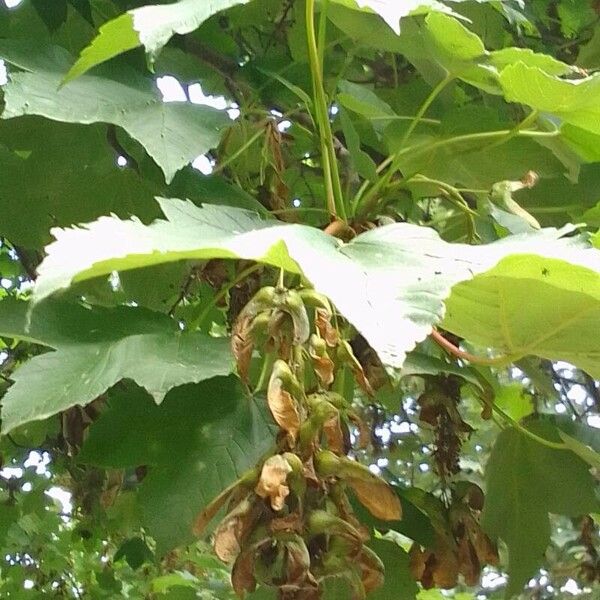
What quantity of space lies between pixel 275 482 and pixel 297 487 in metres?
0.02

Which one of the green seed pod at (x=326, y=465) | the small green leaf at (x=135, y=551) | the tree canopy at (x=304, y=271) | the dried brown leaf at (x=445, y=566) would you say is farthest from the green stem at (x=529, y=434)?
the small green leaf at (x=135, y=551)

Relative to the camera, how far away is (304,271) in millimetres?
389

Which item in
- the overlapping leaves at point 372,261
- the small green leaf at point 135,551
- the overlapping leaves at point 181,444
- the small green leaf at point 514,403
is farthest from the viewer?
the small green leaf at point 135,551

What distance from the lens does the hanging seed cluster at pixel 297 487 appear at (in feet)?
1.41

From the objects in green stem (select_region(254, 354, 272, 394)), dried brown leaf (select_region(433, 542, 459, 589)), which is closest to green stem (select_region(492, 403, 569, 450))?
dried brown leaf (select_region(433, 542, 459, 589))

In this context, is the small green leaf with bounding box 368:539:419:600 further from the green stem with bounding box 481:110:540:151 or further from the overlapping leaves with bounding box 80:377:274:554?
the green stem with bounding box 481:110:540:151

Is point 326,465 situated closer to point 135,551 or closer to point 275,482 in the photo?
point 275,482

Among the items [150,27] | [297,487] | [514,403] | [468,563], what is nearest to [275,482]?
[297,487]

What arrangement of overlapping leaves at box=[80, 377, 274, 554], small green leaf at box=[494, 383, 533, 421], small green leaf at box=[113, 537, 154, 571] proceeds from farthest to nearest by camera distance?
small green leaf at box=[113, 537, 154, 571], small green leaf at box=[494, 383, 533, 421], overlapping leaves at box=[80, 377, 274, 554]

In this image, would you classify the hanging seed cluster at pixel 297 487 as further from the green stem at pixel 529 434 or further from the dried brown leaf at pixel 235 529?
the green stem at pixel 529 434

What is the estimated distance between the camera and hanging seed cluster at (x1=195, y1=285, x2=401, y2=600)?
0.43 metres

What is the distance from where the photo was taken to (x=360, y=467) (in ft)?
1.53

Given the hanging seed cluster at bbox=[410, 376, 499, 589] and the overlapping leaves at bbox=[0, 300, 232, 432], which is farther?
the hanging seed cluster at bbox=[410, 376, 499, 589]

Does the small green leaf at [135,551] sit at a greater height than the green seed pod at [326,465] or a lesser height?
lesser
